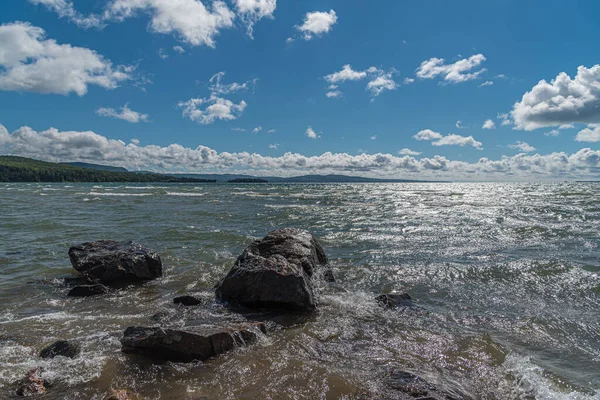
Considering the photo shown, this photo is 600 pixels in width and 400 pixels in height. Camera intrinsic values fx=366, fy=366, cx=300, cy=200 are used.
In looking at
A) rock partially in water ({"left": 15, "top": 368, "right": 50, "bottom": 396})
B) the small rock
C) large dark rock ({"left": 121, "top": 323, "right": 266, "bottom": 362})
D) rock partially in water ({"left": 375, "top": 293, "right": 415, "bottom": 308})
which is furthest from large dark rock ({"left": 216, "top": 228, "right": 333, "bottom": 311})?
rock partially in water ({"left": 15, "top": 368, "right": 50, "bottom": 396})

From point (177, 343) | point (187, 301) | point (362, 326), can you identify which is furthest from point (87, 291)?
point (362, 326)

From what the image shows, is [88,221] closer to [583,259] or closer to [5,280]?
Answer: [5,280]

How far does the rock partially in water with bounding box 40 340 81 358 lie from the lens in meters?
6.28

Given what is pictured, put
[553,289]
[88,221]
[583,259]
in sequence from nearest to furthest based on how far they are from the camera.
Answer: [553,289] → [583,259] → [88,221]

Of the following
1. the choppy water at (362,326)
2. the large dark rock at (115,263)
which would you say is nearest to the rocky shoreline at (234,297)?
the large dark rock at (115,263)

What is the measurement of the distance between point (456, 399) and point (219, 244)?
14826mm

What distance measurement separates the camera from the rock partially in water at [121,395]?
4.88 metres

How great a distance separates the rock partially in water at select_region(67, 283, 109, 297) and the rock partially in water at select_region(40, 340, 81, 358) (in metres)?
4.12

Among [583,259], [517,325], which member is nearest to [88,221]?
[517,325]

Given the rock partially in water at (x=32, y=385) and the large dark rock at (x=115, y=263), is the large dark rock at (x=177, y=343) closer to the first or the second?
the rock partially in water at (x=32, y=385)

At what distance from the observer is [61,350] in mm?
6328

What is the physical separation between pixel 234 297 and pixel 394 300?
163 inches

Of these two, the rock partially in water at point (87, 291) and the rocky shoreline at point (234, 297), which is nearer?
the rocky shoreline at point (234, 297)

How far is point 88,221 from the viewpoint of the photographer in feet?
85.1
